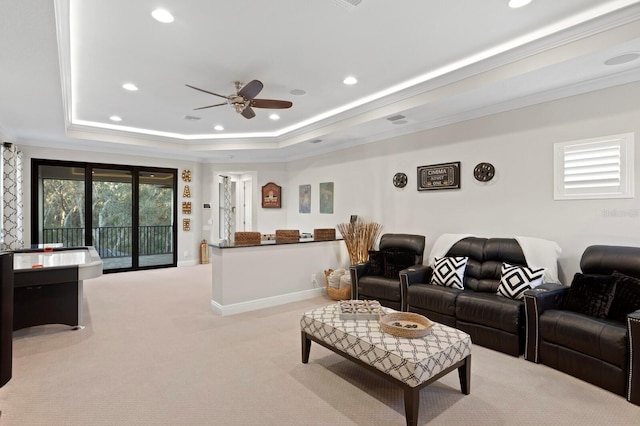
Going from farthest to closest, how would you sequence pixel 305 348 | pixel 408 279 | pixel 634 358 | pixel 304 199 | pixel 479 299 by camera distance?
pixel 304 199
pixel 408 279
pixel 479 299
pixel 305 348
pixel 634 358

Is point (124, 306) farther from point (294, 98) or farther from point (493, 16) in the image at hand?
point (493, 16)

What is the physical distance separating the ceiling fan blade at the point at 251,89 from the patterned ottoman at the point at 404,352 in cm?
228

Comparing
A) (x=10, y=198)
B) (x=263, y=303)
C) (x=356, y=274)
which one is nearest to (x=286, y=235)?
(x=263, y=303)

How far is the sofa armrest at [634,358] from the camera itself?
2318mm

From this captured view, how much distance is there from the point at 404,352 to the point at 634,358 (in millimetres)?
1626

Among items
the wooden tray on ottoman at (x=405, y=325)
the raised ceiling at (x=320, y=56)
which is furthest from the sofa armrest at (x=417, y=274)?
the raised ceiling at (x=320, y=56)

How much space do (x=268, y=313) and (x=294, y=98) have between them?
2.90 metres

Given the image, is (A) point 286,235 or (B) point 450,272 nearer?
(B) point 450,272

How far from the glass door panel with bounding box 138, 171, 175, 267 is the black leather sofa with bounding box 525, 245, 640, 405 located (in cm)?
721

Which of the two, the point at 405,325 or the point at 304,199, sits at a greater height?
the point at 304,199

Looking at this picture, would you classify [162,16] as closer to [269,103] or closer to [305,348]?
[269,103]

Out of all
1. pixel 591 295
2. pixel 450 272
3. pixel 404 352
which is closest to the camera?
pixel 404 352

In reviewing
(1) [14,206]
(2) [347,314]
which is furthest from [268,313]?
(1) [14,206]

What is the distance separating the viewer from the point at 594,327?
2590mm
